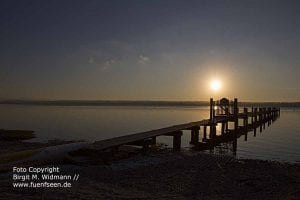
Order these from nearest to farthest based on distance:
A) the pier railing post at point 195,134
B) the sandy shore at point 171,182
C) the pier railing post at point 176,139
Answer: the sandy shore at point 171,182 < the pier railing post at point 176,139 < the pier railing post at point 195,134

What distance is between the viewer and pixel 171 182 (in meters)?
10.2

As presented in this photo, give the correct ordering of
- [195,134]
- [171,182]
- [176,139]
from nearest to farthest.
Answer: [171,182] < [176,139] < [195,134]

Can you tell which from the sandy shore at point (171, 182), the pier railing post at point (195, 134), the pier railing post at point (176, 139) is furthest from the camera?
the pier railing post at point (195, 134)

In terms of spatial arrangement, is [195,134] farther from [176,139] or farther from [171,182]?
[171,182]

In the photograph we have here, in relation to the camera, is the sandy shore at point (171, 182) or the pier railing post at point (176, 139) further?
the pier railing post at point (176, 139)

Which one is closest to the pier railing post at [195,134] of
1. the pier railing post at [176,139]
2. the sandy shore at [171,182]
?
the pier railing post at [176,139]

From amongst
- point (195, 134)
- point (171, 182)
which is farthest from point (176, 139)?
point (171, 182)

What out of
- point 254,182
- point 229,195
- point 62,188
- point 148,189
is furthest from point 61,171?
point 254,182

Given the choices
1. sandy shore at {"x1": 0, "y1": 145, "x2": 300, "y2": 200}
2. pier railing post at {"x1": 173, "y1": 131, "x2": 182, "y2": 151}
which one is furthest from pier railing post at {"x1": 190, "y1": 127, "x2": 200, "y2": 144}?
sandy shore at {"x1": 0, "y1": 145, "x2": 300, "y2": 200}

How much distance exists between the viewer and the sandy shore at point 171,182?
778 centimetres

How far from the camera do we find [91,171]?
1066 cm

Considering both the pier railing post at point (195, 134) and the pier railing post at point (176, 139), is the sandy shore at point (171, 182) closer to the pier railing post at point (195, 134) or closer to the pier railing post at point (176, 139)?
the pier railing post at point (176, 139)

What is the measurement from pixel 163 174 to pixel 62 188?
14.2ft

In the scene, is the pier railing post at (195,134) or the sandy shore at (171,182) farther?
the pier railing post at (195,134)
